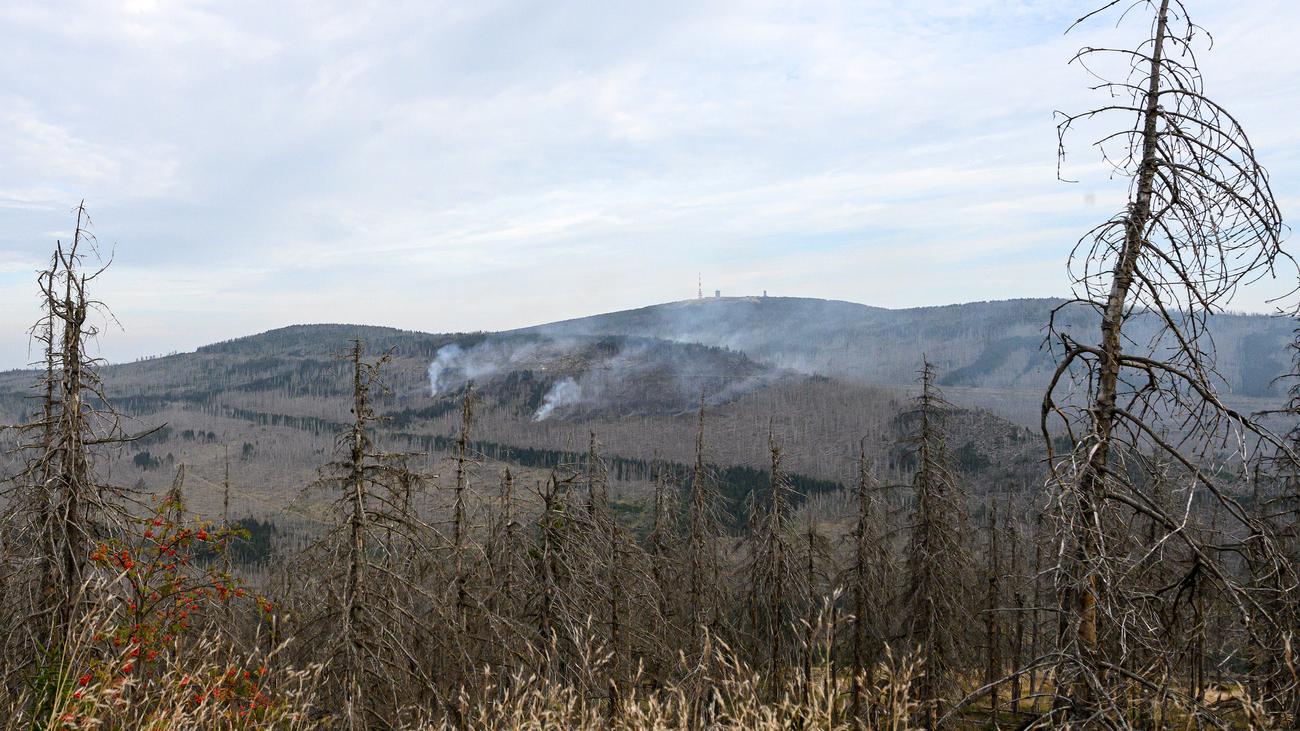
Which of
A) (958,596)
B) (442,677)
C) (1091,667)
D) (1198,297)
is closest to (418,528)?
(442,677)

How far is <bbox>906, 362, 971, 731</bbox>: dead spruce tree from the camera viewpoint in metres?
21.1

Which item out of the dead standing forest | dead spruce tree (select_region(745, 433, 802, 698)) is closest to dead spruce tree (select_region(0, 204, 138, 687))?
the dead standing forest

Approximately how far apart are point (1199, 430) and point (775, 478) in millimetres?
19937

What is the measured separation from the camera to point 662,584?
78.8ft

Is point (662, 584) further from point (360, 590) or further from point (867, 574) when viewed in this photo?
point (360, 590)

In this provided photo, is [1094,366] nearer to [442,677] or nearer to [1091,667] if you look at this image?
[1091,667]

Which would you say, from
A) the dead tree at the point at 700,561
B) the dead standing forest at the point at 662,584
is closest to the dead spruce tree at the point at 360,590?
the dead standing forest at the point at 662,584

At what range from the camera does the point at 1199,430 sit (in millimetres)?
4547

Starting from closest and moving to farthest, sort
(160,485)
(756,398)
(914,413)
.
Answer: (914,413) < (160,485) < (756,398)

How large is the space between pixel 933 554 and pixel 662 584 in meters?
8.71

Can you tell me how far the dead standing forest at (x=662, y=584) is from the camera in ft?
13.9

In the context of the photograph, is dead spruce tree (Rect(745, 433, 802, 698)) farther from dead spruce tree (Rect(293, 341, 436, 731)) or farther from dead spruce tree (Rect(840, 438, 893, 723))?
dead spruce tree (Rect(293, 341, 436, 731))

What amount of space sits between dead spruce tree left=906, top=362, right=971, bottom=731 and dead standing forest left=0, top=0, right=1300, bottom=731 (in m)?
0.10

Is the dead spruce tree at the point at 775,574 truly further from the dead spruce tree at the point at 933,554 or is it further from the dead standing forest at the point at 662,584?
the dead spruce tree at the point at 933,554
